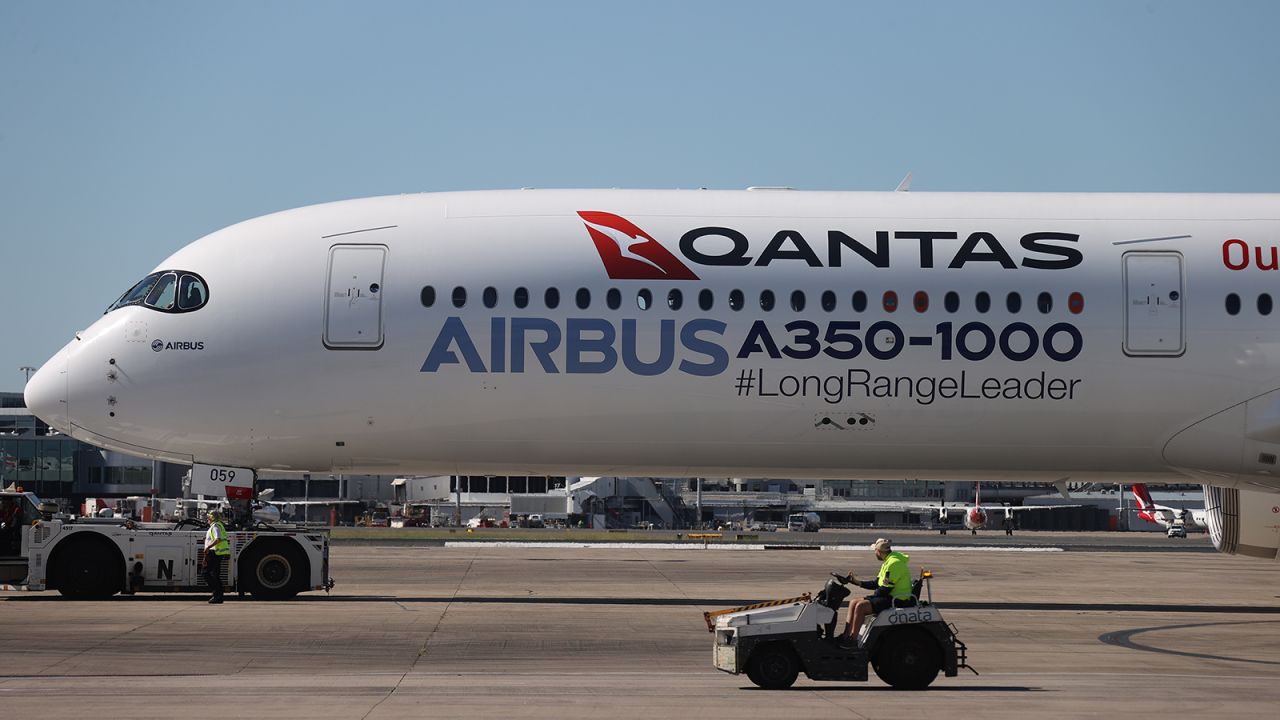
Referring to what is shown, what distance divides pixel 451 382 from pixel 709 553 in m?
29.2

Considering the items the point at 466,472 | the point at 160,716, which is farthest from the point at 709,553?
the point at 160,716

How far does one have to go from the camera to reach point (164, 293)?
25.2m

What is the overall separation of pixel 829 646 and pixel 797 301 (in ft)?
31.0

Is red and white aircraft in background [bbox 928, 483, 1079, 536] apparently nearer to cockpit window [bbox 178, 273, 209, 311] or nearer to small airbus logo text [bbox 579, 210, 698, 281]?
small airbus logo text [bbox 579, 210, 698, 281]

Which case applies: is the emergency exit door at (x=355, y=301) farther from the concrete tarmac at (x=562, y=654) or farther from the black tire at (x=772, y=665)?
the black tire at (x=772, y=665)

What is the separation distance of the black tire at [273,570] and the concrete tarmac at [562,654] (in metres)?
0.41

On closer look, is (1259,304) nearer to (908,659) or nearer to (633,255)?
(633,255)

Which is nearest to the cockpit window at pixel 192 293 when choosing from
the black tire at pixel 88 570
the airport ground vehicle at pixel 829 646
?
the black tire at pixel 88 570

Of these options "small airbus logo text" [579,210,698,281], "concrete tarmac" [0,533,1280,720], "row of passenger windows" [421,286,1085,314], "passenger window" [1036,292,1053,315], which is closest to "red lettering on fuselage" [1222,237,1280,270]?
"row of passenger windows" [421,286,1085,314]

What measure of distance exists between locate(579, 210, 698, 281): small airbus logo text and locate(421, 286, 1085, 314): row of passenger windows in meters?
0.29

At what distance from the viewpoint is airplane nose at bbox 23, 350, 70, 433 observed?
24.8 metres

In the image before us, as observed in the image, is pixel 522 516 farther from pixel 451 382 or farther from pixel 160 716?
pixel 160 716

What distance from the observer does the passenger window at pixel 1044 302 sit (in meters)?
24.8

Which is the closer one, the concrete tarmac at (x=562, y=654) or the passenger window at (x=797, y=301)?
the concrete tarmac at (x=562, y=654)
